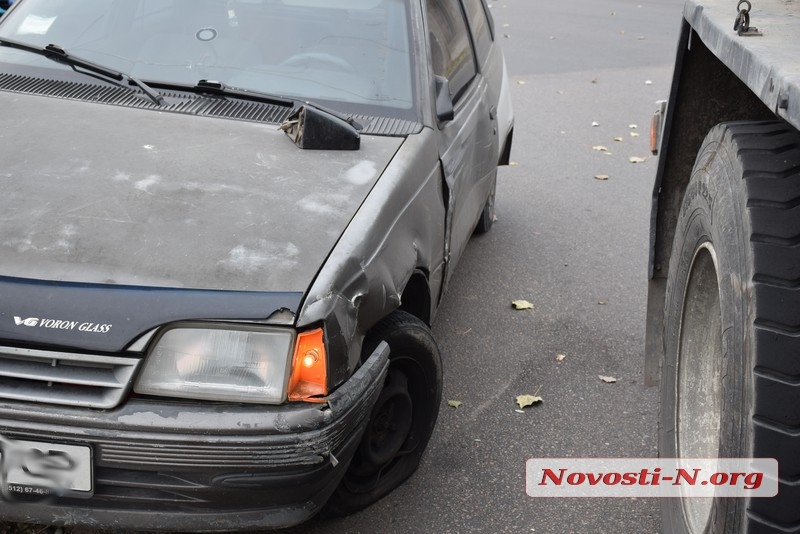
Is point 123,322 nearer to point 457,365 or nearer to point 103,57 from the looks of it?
point 103,57

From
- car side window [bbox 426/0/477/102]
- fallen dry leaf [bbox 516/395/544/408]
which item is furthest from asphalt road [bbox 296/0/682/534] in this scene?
car side window [bbox 426/0/477/102]

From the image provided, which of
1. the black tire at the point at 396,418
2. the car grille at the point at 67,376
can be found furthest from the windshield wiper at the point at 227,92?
the car grille at the point at 67,376

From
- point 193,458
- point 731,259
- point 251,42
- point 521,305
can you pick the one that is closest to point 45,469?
Result: point 193,458

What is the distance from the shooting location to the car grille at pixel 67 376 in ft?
7.57

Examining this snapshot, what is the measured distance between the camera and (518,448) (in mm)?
3639

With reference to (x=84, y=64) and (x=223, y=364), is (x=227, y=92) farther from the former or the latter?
(x=223, y=364)

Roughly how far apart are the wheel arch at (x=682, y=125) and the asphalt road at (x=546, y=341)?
615 millimetres

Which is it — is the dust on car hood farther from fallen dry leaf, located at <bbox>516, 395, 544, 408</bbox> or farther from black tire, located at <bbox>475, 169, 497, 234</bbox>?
black tire, located at <bbox>475, 169, 497, 234</bbox>

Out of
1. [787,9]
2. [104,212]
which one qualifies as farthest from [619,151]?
[104,212]

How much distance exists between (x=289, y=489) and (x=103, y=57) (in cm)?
203

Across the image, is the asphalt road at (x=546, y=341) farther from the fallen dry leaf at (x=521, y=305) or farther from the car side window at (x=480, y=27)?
the car side window at (x=480, y=27)

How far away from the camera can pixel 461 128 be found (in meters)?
4.03

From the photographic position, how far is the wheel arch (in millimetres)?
2912

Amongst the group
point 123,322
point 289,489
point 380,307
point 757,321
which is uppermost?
point 757,321
